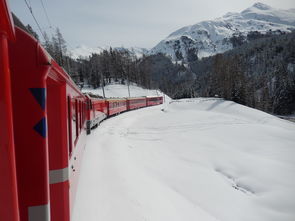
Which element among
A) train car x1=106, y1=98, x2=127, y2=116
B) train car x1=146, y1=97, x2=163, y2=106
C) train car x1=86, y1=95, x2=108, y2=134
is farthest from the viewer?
train car x1=146, y1=97, x2=163, y2=106

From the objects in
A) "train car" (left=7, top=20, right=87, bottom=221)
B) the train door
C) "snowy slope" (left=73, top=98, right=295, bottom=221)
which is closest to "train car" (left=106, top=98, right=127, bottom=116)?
"snowy slope" (left=73, top=98, right=295, bottom=221)

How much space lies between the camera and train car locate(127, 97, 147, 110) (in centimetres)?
3210

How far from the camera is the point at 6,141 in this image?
125 centimetres

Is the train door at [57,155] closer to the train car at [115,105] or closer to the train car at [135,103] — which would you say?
the train car at [115,105]

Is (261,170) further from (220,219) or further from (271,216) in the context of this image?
(220,219)

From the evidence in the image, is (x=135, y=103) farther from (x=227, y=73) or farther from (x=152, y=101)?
(x=227, y=73)

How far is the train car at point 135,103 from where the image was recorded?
3210 centimetres

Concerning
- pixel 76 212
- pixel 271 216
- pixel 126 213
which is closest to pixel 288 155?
pixel 271 216

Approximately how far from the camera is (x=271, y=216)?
6.31m

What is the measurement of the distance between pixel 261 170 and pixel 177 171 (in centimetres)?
431

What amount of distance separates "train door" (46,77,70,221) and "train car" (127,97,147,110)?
28915 millimetres

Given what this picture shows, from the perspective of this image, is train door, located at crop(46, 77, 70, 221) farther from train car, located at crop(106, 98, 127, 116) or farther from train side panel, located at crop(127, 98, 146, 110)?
train side panel, located at crop(127, 98, 146, 110)

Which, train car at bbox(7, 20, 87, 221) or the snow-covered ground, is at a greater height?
the snow-covered ground

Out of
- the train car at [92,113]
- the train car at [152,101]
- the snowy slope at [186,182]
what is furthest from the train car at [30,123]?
the train car at [152,101]
